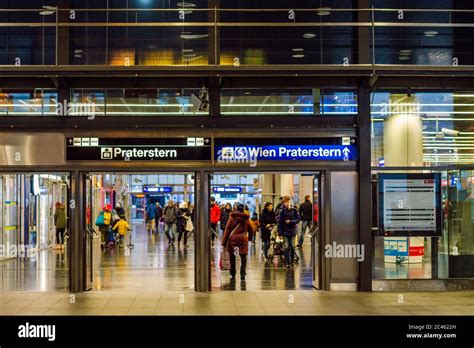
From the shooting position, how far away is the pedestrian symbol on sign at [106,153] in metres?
13.7

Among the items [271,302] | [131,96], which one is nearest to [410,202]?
[271,302]

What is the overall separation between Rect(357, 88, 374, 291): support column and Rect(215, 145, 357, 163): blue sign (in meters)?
0.54

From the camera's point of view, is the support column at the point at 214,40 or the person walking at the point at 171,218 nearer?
the support column at the point at 214,40

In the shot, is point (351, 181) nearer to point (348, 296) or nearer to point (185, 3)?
point (348, 296)

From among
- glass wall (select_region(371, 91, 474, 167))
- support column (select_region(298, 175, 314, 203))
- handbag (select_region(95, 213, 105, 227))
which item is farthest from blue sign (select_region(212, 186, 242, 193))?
glass wall (select_region(371, 91, 474, 167))

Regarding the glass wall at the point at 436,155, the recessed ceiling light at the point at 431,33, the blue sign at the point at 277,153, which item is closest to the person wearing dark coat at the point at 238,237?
the blue sign at the point at 277,153

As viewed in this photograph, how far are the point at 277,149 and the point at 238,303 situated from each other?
323 cm

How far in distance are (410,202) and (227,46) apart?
491 cm

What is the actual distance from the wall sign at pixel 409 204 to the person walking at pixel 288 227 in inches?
146

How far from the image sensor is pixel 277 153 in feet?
45.2

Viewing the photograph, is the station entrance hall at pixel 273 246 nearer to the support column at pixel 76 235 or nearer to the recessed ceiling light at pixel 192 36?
the support column at pixel 76 235

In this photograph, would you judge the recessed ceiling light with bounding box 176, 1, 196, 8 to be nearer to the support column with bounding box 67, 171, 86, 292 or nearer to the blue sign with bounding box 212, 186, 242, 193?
the support column with bounding box 67, 171, 86, 292

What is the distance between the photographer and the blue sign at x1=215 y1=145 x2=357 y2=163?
1373cm
